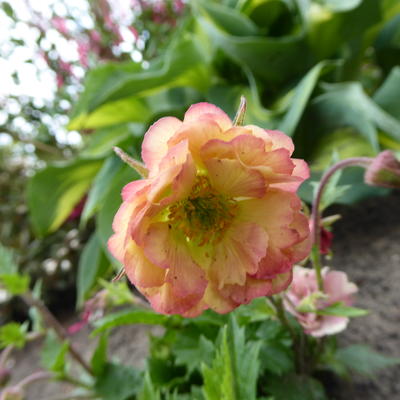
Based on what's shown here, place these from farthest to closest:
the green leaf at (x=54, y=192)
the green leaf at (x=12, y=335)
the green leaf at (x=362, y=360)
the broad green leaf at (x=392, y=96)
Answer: the green leaf at (x=54, y=192) → the broad green leaf at (x=392, y=96) → the green leaf at (x=12, y=335) → the green leaf at (x=362, y=360)

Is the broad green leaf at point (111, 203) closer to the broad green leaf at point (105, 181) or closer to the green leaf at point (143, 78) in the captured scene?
the broad green leaf at point (105, 181)

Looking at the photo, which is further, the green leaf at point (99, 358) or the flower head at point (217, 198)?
the green leaf at point (99, 358)

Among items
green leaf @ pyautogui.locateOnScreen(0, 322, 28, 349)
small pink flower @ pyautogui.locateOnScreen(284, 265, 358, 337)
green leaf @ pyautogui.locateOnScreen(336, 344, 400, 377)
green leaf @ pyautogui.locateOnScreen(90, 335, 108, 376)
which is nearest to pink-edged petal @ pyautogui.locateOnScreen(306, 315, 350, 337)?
small pink flower @ pyautogui.locateOnScreen(284, 265, 358, 337)

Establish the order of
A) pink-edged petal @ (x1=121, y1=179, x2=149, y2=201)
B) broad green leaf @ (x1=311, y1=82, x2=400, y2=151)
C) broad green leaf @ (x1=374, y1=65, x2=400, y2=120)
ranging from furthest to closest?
broad green leaf @ (x1=374, y1=65, x2=400, y2=120) → broad green leaf @ (x1=311, y1=82, x2=400, y2=151) → pink-edged petal @ (x1=121, y1=179, x2=149, y2=201)

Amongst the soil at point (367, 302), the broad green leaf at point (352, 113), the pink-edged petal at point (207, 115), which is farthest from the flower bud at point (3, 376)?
the broad green leaf at point (352, 113)

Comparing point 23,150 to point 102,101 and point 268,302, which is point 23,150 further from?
point 268,302

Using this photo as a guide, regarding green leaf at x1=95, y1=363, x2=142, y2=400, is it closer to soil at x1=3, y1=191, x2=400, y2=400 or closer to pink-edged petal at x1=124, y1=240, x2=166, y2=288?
soil at x1=3, y1=191, x2=400, y2=400
